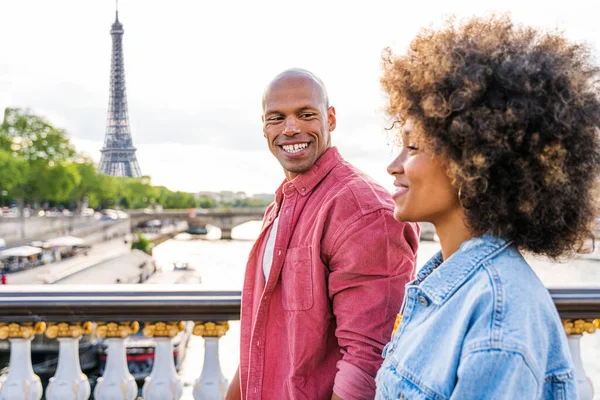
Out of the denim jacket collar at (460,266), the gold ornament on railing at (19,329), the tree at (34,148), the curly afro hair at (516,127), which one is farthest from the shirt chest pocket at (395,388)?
the tree at (34,148)

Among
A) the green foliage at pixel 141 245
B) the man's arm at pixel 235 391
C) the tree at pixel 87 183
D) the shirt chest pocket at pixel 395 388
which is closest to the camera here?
the shirt chest pocket at pixel 395 388

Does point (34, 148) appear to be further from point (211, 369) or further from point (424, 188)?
point (424, 188)

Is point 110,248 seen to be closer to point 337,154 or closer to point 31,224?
point 31,224

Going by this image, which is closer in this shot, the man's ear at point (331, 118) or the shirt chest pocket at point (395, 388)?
the shirt chest pocket at point (395, 388)

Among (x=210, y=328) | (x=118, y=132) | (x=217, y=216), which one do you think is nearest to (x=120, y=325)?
(x=210, y=328)

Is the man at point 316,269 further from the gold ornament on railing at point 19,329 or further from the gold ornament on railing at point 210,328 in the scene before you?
the gold ornament on railing at point 19,329

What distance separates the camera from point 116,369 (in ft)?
6.82

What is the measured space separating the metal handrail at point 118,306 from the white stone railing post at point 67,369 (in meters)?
0.04

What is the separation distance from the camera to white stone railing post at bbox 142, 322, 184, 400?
6.81 feet

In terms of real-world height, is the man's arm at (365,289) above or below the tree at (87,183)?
below

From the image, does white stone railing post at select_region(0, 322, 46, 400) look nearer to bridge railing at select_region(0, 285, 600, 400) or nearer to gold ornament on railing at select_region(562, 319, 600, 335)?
bridge railing at select_region(0, 285, 600, 400)

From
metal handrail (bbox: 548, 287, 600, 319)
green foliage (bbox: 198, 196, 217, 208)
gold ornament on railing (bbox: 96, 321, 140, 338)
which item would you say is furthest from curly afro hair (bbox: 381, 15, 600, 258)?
green foliage (bbox: 198, 196, 217, 208)

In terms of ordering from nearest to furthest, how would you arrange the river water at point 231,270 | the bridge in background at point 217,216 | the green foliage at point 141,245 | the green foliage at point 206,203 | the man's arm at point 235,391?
the man's arm at point 235,391 → the river water at point 231,270 → the green foliage at point 141,245 → the bridge in background at point 217,216 → the green foliage at point 206,203

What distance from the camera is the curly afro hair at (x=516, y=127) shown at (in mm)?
992
